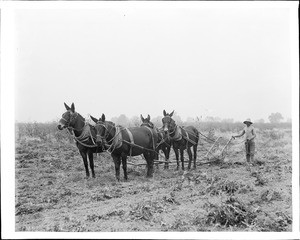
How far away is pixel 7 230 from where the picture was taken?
5441 mm

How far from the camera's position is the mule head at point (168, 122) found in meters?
8.73

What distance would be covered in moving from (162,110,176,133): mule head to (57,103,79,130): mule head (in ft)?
8.03

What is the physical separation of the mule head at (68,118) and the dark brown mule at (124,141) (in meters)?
0.55

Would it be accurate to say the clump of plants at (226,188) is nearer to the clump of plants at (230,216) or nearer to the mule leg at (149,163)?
the clump of plants at (230,216)

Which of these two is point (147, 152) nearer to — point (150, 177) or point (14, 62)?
point (150, 177)

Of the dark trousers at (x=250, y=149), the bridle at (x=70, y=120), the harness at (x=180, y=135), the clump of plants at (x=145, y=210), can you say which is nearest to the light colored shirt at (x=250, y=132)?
the dark trousers at (x=250, y=149)

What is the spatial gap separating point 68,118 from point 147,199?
295 cm

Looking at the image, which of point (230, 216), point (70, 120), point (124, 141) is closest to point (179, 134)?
point (124, 141)

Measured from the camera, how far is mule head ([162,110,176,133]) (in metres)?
8.73

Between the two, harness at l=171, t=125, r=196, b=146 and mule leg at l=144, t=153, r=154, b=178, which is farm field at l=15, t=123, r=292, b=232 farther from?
harness at l=171, t=125, r=196, b=146

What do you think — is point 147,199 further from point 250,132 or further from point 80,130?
point 250,132

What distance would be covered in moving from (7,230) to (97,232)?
5.35 feet

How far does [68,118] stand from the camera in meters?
7.71

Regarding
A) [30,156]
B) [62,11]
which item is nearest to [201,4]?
[62,11]
